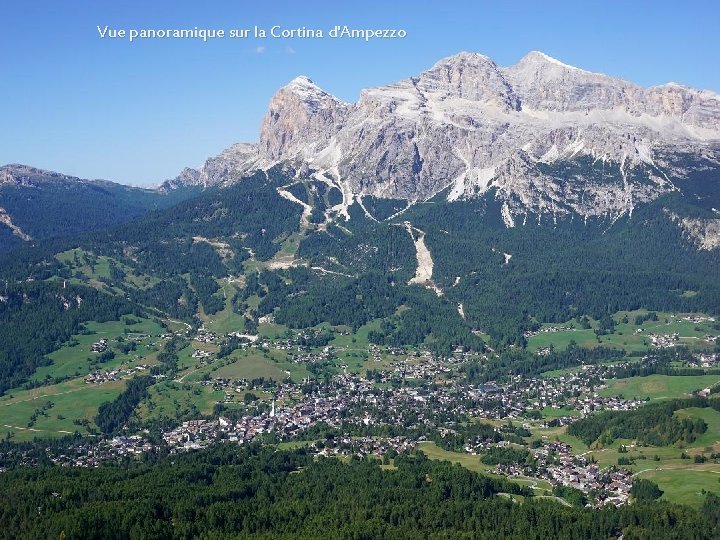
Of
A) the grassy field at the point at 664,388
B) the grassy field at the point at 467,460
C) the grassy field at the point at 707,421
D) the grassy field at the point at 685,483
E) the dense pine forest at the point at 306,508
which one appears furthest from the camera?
the grassy field at the point at 664,388

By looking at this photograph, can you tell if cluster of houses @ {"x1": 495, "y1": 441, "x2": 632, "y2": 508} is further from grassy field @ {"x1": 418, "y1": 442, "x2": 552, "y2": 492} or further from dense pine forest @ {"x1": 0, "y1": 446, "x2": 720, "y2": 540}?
dense pine forest @ {"x1": 0, "y1": 446, "x2": 720, "y2": 540}

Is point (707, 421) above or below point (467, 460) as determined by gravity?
above

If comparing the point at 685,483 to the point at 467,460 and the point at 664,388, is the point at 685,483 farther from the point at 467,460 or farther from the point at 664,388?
the point at 664,388

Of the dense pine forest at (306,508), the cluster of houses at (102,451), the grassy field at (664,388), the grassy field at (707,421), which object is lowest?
the dense pine forest at (306,508)

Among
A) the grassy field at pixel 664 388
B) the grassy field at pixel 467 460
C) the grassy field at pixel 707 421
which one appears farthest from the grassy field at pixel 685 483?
the grassy field at pixel 664 388

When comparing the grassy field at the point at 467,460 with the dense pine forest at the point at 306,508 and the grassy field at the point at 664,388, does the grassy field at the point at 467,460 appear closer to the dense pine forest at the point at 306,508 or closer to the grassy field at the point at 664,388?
the dense pine forest at the point at 306,508

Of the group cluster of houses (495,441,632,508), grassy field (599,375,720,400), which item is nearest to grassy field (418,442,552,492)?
cluster of houses (495,441,632,508)

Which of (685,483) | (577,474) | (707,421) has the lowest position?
(577,474)

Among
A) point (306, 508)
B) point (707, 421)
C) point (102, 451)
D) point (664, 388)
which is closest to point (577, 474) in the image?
point (707, 421)

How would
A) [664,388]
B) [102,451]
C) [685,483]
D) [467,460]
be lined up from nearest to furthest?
1. [685,483]
2. [467,460]
3. [102,451]
4. [664,388]

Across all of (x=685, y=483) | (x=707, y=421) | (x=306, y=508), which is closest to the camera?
(x=306, y=508)

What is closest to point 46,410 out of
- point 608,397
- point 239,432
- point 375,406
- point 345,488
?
point 239,432
